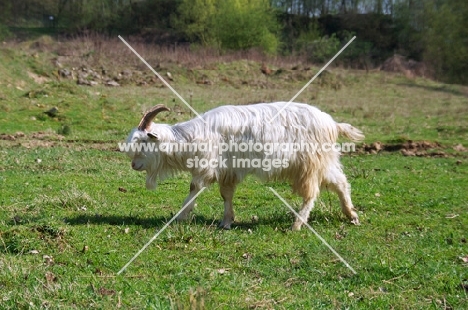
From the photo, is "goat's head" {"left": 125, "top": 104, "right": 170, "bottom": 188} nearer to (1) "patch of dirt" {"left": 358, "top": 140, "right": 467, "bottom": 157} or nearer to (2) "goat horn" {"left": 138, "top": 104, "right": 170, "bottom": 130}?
(2) "goat horn" {"left": 138, "top": 104, "right": 170, "bottom": 130}

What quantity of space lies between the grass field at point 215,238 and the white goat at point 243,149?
0.60 m

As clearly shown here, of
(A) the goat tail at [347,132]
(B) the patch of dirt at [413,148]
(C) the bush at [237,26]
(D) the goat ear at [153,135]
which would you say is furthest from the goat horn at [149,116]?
(C) the bush at [237,26]

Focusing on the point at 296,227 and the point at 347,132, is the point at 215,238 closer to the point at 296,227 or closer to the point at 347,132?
the point at 296,227

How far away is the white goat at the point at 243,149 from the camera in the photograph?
7.52 meters

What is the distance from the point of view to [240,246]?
674 centimetres

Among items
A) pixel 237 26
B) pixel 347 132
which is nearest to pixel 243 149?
pixel 347 132

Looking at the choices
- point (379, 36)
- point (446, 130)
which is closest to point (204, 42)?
point (379, 36)

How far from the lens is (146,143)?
24.8 feet

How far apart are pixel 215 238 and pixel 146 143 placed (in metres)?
1.73

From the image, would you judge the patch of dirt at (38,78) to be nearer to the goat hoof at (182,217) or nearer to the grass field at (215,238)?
the grass field at (215,238)

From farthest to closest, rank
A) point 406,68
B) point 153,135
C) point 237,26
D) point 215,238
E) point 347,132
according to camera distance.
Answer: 1. point 237,26
2. point 406,68
3. point 347,132
4. point 153,135
5. point 215,238

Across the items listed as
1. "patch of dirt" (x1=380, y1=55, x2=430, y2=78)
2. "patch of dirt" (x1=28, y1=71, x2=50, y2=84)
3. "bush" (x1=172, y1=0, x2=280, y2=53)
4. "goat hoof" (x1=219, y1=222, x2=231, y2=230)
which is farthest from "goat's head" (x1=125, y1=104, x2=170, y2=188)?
"bush" (x1=172, y1=0, x2=280, y2=53)

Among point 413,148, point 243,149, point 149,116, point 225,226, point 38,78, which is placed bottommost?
point 413,148

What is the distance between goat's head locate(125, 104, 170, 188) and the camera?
744 centimetres
